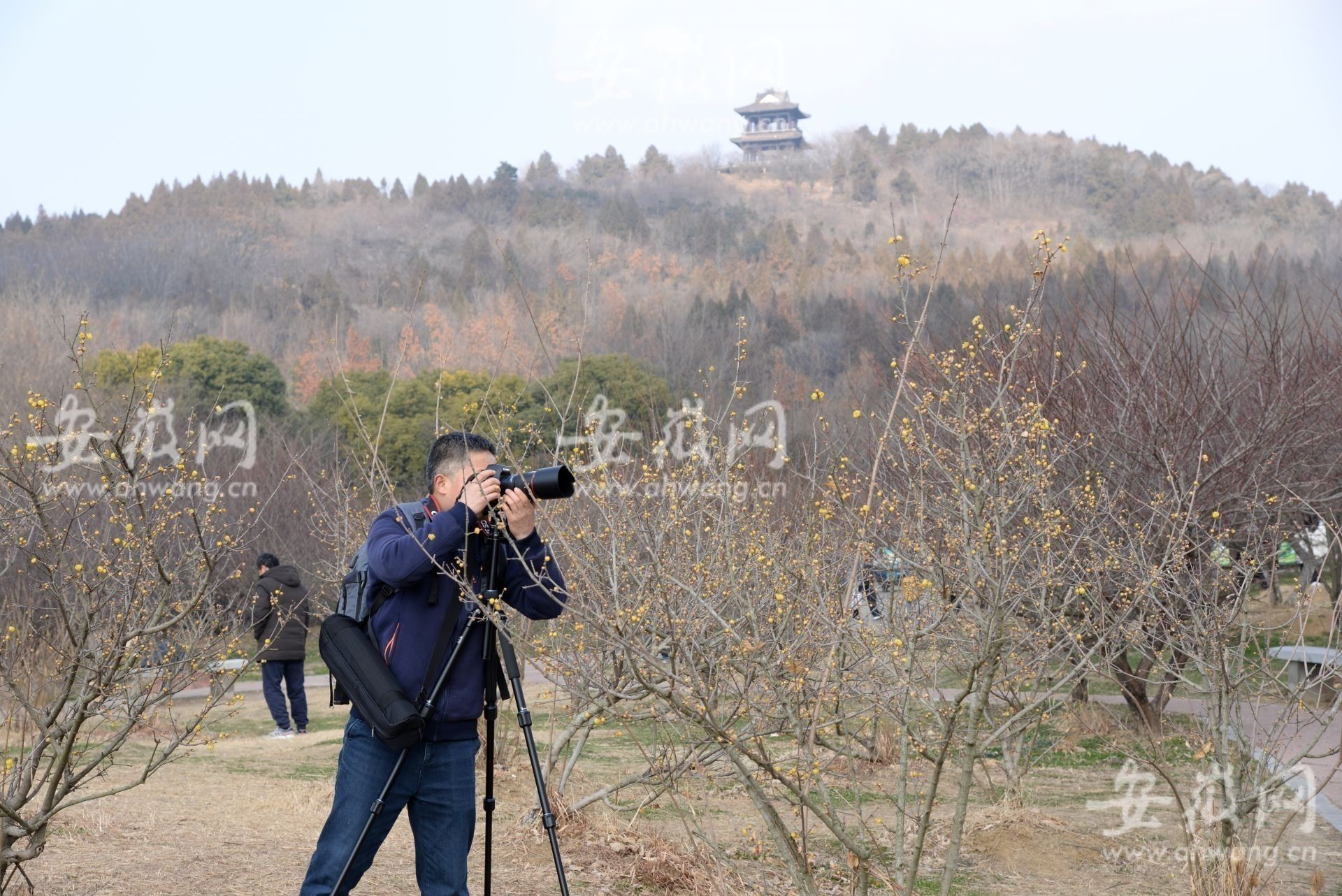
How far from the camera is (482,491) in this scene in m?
3.48

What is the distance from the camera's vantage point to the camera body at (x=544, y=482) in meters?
3.44

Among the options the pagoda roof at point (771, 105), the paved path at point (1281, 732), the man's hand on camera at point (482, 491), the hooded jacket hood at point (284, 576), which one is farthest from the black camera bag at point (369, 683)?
the pagoda roof at point (771, 105)

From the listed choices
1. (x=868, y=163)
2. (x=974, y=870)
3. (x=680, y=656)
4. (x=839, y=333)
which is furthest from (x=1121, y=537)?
(x=868, y=163)

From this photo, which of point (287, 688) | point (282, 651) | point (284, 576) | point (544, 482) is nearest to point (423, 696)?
point (544, 482)

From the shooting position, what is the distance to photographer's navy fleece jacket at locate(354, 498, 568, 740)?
3400 millimetres

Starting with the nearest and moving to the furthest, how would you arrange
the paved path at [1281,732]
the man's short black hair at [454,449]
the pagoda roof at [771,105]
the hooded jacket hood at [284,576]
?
the man's short black hair at [454,449] → the paved path at [1281,732] → the hooded jacket hood at [284,576] → the pagoda roof at [771,105]

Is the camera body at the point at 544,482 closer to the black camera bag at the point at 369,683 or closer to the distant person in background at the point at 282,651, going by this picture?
the black camera bag at the point at 369,683

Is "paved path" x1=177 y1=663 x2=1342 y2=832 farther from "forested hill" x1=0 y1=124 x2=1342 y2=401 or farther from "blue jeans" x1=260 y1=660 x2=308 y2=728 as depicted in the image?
"forested hill" x1=0 y1=124 x2=1342 y2=401

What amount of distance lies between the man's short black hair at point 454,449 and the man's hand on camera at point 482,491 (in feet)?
0.52

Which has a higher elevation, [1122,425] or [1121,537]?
[1122,425]

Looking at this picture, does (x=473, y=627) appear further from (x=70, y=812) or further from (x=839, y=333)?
(x=839, y=333)

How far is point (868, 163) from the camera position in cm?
12381

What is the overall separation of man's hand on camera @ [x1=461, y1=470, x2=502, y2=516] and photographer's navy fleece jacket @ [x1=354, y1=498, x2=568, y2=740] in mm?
23

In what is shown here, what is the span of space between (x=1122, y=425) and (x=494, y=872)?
7.23 m
